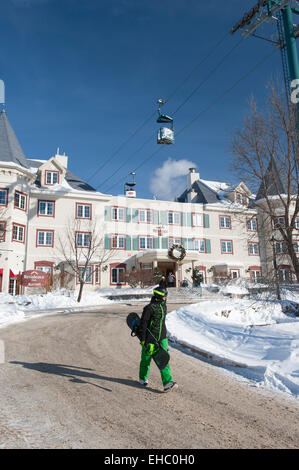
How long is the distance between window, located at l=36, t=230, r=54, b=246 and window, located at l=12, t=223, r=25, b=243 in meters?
1.28

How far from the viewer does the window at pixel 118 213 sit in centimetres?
3074

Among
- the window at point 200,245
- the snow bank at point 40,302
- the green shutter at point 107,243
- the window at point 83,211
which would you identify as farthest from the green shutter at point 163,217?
the snow bank at point 40,302

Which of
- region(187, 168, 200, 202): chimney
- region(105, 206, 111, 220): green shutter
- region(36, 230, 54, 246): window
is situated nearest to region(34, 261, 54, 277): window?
region(36, 230, 54, 246): window

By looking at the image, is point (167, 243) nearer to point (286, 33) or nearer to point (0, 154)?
point (0, 154)

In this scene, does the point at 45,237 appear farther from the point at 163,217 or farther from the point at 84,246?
the point at 163,217

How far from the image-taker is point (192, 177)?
129 ft

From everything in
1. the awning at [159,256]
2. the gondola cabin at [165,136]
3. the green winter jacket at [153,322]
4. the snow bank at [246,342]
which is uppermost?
the gondola cabin at [165,136]

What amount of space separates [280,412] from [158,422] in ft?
5.34

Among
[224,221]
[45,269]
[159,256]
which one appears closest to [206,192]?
[224,221]

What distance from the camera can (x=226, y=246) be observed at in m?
34.1

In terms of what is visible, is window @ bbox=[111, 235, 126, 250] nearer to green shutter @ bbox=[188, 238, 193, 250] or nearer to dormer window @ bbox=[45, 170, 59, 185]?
green shutter @ bbox=[188, 238, 193, 250]

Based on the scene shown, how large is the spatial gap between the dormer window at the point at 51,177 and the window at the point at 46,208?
216 cm

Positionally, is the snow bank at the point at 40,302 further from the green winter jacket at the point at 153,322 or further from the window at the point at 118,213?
the green winter jacket at the point at 153,322
